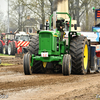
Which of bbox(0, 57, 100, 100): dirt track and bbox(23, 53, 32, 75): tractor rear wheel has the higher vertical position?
bbox(23, 53, 32, 75): tractor rear wheel

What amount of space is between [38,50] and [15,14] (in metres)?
56.4

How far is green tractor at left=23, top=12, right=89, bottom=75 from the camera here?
10750 mm

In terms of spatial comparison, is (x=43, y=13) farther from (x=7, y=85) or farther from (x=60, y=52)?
(x=7, y=85)

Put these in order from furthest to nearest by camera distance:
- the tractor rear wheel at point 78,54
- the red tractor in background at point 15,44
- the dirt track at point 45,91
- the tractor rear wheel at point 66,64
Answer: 1. the red tractor in background at point 15,44
2. the tractor rear wheel at point 78,54
3. the tractor rear wheel at point 66,64
4. the dirt track at point 45,91

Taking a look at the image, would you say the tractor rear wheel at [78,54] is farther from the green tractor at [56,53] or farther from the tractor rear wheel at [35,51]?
Answer: the tractor rear wheel at [35,51]

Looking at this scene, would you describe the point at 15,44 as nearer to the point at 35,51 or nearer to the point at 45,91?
the point at 35,51

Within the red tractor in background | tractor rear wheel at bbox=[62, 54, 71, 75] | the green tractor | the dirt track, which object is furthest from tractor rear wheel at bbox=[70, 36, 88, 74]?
the red tractor in background

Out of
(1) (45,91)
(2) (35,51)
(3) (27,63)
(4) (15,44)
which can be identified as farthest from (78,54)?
(4) (15,44)

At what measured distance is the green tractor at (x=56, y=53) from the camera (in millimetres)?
10750

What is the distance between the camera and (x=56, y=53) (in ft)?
36.2

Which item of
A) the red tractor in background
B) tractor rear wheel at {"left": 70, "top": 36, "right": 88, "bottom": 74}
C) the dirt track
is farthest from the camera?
the red tractor in background

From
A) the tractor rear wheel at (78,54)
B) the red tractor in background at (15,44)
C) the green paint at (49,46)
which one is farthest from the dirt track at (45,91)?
the red tractor in background at (15,44)

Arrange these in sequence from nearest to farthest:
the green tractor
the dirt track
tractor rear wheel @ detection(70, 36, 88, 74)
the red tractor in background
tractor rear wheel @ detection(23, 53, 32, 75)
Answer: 1. the dirt track
2. the green tractor
3. tractor rear wheel @ detection(23, 53, 32, 75)
4. tractor rear wheel @ detection(70, 36, 88, 74)
5. the red tractor in background

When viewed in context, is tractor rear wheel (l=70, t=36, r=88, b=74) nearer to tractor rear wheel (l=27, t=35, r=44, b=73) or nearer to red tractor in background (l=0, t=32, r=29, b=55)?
tractor rear wheel (l=27, t=35, r=44, b=73)
